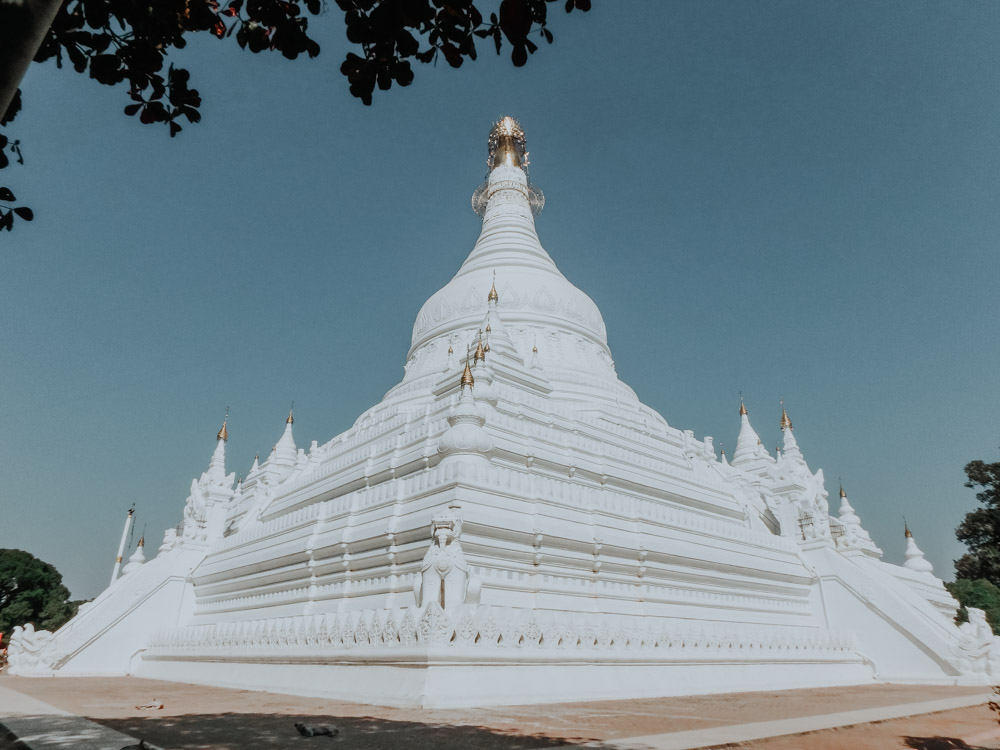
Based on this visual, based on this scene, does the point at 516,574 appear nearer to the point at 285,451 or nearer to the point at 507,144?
the point at 285,451

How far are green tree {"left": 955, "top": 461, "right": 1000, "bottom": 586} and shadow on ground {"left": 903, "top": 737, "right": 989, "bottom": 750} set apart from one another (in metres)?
46.1

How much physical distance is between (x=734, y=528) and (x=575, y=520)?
21.6 feet

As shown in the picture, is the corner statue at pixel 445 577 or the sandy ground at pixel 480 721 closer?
the sandy ground at pixel 480 721

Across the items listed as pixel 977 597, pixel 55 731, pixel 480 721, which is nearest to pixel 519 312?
pixel 480 721

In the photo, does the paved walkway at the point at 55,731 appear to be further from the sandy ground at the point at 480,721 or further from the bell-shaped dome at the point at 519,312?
the bell-shaped dome at the point at 519,312

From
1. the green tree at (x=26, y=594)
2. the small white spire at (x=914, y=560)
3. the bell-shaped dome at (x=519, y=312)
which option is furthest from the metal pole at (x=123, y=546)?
the small white spire at (x=914, y=560)

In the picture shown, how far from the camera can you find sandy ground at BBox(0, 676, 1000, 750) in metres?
6.45

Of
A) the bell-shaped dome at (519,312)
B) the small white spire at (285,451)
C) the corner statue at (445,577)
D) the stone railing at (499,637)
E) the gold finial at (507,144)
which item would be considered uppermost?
the gold finial at (507,144)

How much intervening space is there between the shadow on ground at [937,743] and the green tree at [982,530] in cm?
4615

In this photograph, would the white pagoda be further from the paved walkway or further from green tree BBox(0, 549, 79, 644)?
green tree BBox(0, 549, 79, 644)

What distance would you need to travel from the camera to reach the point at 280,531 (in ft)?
62.0

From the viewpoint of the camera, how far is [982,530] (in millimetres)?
45969

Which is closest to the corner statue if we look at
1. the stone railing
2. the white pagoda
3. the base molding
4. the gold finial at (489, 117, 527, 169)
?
the white pagoda

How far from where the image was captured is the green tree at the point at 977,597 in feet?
119
